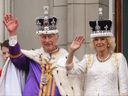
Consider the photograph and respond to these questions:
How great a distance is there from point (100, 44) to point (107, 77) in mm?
379

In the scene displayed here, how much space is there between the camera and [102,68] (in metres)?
8.17

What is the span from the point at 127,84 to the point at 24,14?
304cm

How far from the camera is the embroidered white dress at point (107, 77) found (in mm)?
8109

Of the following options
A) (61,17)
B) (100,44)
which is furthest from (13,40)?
(61,17)

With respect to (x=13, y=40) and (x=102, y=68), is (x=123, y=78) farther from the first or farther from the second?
(x=13, y=40)

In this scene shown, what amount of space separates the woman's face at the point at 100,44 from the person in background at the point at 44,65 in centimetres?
40

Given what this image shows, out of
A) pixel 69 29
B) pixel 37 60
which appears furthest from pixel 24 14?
pixel 37 60

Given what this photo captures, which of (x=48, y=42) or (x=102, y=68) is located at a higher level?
(x=48, y=42)

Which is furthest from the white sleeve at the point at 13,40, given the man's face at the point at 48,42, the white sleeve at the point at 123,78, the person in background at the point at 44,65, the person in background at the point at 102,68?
the white sleeve at the point at 123,78

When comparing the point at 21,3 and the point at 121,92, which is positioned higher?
the point at 21,3

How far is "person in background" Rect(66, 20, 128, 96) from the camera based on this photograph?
8109 millimetres

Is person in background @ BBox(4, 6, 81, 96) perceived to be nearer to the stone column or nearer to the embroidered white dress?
the embroidered white dress

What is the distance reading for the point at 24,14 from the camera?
10.8 metres

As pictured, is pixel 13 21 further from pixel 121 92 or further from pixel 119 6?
pixel 119 6
